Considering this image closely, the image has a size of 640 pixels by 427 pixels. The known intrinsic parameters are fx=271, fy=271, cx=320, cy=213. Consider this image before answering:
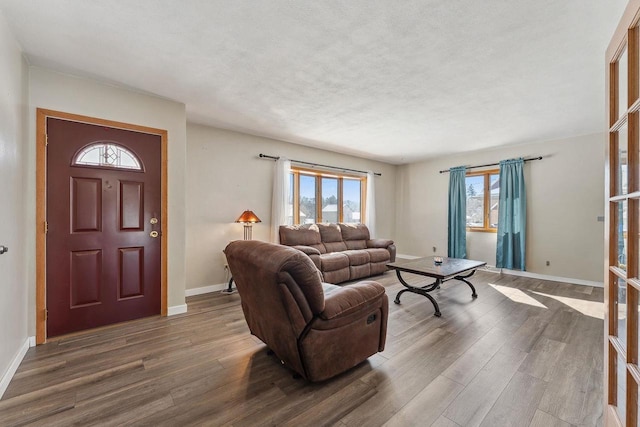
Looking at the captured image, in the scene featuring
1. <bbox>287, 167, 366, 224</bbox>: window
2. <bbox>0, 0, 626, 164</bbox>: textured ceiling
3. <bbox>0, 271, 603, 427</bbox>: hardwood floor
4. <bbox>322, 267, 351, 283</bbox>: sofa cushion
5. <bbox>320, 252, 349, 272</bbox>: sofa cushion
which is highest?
<bbox>0, 0, 626, 164</bbox>: textured ceiling

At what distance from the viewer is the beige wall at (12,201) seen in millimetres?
1824

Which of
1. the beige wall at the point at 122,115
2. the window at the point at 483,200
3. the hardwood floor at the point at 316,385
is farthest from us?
the window at the point at 483,200

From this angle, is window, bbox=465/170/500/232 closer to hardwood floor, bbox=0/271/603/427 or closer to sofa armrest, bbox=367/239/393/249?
sofa armrest, bbox=367/239/393/249

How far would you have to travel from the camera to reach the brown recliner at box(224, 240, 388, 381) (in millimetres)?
1705

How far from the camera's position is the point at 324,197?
228 inches

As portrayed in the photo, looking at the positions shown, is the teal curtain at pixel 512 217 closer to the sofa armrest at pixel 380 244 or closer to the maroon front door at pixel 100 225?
the sofa armrest at pixel 380 244

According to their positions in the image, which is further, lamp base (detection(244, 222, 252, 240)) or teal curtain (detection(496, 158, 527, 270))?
teal curtain (detection(496, 158, 527, 270))

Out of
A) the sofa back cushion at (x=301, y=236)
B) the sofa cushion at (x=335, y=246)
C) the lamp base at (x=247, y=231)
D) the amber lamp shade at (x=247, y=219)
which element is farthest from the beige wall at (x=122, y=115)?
the sofa cushion at (x=335, y=246)

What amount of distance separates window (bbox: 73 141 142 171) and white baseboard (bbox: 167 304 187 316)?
1.60 m

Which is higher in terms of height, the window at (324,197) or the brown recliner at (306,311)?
the window at (324,197)

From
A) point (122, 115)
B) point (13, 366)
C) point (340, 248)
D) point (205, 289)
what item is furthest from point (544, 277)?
point (13, 366)

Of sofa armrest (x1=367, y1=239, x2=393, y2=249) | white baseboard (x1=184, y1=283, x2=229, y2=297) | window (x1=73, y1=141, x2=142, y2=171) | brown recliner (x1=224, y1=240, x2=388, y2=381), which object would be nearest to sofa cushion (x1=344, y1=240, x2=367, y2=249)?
sofa armrest (x1=367, y1=239, x2=393, y2=249)

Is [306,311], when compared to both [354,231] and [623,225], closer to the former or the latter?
[623,225]

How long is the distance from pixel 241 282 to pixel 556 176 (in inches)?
216
